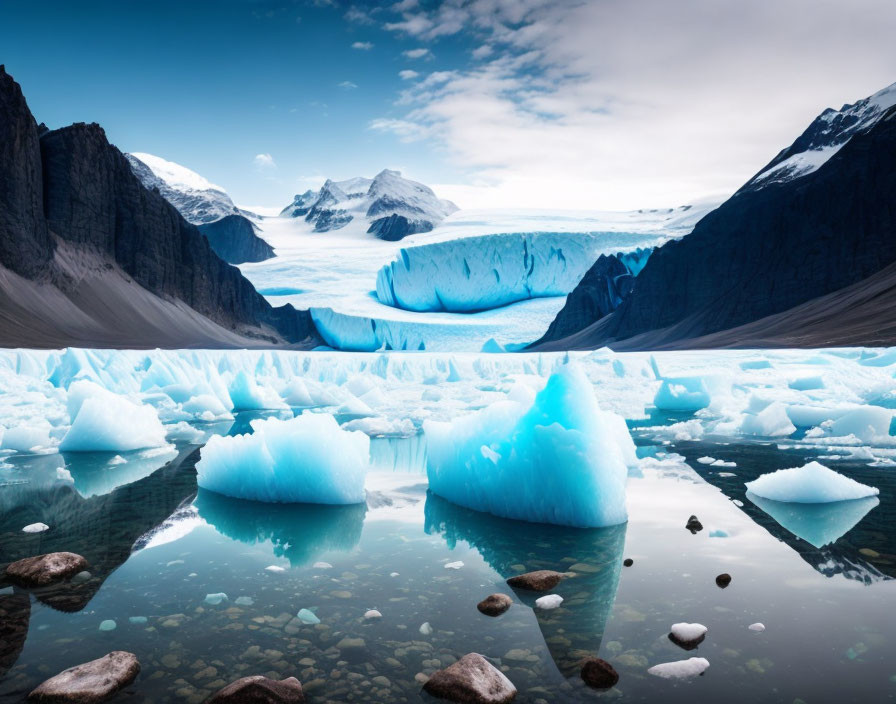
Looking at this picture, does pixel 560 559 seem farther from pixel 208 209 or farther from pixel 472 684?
pixel 208 209

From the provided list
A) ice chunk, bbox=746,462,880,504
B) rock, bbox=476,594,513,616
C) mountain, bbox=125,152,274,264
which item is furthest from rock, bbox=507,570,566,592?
mountain, bbox=125,152,274,264

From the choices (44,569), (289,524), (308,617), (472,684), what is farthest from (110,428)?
(472,684)

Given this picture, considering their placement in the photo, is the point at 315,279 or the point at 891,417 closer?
the point at 891,417

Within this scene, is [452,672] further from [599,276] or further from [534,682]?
[599,276]

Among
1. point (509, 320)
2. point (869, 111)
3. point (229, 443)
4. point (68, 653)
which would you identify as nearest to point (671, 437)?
point (229, 443)

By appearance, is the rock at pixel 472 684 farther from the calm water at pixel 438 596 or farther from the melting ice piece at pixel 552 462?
the melting ice piece at pixel 552 462

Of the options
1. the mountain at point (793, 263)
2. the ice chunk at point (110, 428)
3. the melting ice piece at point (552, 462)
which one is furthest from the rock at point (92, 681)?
the mountain at point (793, 263)
